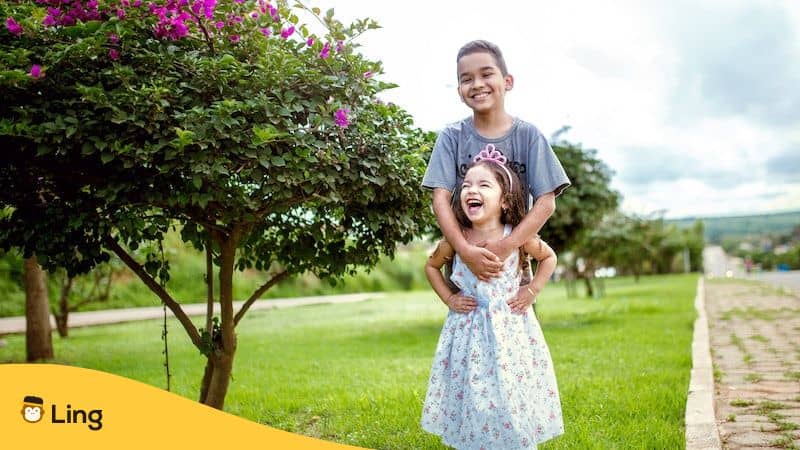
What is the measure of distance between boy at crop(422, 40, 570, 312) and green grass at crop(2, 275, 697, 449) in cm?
Answer: 156

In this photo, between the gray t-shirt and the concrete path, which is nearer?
the gray t-shirt

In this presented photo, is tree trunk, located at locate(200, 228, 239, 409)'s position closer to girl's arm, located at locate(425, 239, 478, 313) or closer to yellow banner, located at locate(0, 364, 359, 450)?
yellow banner, located at locate(0, 364, 359, 450)

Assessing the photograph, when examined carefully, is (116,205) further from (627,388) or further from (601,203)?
(601,203)

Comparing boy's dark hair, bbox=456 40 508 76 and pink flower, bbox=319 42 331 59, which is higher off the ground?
pink flower, bbox=319 42 331 59

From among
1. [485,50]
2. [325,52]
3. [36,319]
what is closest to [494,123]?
[485,50]

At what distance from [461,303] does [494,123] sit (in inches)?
31.6

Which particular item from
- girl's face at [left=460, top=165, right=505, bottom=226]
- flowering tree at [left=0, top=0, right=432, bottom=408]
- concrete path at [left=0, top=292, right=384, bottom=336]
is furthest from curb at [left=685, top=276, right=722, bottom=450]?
concrete path at [left=0, top=292, right=384, bottom=336]

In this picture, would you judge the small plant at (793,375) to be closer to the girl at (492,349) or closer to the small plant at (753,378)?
the small plant at (753,378)

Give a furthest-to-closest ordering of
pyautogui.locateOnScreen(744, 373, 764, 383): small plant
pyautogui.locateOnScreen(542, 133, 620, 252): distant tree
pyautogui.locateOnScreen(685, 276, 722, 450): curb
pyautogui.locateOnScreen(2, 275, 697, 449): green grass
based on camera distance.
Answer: pyautogui.locateOnScreen(542, 133, 620, 252): distant tree, pyautogui.locateOnScreen(744, 373, 764, 383): small plant, pyautogui.locateOnScreen(2, 275, 697, 449): green grass, pyautogui.locateOnScreen(685, 276, 722, 450): curb

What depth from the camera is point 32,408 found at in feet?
11.2

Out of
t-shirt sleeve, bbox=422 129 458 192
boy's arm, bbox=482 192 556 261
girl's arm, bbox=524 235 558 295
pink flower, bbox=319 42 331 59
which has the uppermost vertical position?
pink flower, bbox=319 42 331 59

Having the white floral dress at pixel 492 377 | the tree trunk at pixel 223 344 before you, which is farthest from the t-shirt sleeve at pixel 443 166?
the tree trunk at pixel 223 344

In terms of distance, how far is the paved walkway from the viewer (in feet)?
14.0

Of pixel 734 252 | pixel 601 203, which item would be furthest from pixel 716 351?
pixel 734 252
